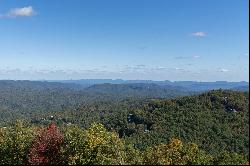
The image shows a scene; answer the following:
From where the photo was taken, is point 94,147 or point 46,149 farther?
point 46,149

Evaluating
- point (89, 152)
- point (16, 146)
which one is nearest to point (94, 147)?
point (89, 152)

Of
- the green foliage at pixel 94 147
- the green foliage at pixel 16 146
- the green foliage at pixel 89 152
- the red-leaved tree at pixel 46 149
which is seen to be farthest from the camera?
the green foliage at pixel 16 146

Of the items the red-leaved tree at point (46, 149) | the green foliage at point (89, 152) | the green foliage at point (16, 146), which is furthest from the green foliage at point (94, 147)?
the green foliage at point (16, 146)

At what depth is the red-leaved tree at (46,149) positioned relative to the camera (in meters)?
47.8

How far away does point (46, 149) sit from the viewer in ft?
165

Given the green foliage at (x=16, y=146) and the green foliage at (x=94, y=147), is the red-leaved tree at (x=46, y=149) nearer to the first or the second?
the green foliage at (x=94, y=147)

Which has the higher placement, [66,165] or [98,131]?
[98,131]

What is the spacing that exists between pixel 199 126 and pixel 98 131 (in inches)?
4496

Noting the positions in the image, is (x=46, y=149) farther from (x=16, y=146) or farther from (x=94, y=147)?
(x=16, y=146)

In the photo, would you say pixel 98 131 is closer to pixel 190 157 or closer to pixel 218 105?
pixel 190 157

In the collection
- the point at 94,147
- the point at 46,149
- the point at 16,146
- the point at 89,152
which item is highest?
the point at 94,147

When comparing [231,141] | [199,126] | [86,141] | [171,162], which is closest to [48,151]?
[86,141]

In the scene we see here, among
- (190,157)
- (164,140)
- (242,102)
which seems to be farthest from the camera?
(242,102)

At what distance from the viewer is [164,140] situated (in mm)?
144250
